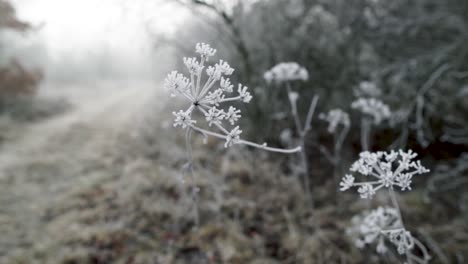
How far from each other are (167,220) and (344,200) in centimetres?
267

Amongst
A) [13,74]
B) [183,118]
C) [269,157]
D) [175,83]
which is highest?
[13,74]

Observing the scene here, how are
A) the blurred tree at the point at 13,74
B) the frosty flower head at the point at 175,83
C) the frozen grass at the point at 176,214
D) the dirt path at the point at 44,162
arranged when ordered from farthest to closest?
→ the blurred tree at the point at 13,74
the dirt path at the point at 44,162
the frozen grass at the point at 176,214
the frosty flower head at the point at 175,83

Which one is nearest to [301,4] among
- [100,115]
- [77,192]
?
[77,192]

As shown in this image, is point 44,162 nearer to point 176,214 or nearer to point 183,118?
point 176,214

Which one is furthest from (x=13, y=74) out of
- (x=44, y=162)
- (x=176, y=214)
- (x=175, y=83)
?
(x=175, y=83)

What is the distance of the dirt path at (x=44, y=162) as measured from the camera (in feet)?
14.1

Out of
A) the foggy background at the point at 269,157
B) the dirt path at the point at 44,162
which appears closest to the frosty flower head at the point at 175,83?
the foggy background at the point at 269,157

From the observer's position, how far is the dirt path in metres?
4.30

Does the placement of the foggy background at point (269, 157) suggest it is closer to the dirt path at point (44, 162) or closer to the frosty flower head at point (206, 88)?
the dirt path at point (44, 162)

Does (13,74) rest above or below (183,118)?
above

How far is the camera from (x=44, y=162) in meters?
6.06

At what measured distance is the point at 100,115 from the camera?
9.61 meters

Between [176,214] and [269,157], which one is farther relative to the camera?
[269,157]

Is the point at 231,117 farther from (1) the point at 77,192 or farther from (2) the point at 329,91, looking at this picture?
(2) the point at 329,91
